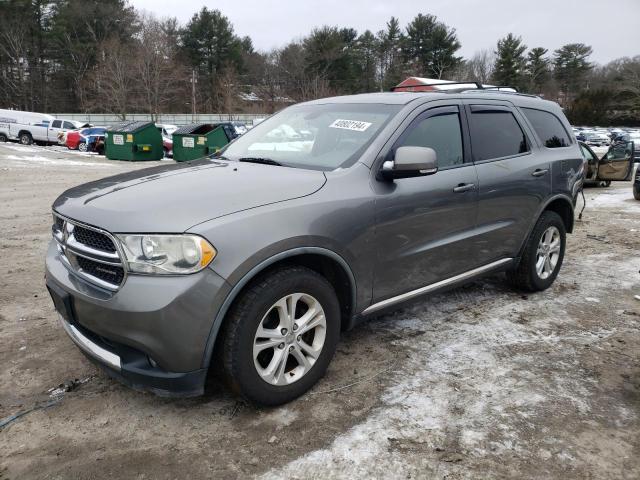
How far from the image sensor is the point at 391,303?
342cm

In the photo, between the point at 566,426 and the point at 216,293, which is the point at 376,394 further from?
the point at 216,293

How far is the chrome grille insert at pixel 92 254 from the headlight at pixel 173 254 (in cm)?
14

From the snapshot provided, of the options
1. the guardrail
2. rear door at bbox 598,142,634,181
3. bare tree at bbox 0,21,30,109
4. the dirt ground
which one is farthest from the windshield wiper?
bare tree at bbox 0,21,30,109

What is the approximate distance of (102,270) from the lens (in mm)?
2631

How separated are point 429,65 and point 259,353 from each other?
65604mm

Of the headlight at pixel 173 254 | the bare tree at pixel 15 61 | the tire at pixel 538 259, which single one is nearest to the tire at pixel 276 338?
the headlight at pixel 173 254

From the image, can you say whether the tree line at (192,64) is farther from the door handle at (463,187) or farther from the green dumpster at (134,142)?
the door handle at (463,187)

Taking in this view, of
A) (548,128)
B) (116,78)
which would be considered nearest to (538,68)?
(116,78)

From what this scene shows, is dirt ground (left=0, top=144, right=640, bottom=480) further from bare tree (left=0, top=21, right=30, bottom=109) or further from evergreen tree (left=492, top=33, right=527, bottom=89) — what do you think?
evergreen tree (left=492, top=33, right=527, bottom=89)

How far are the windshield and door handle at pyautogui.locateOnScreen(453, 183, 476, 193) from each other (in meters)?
0.72

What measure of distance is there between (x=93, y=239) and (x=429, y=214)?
6.82 feet

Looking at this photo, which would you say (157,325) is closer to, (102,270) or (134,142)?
(102,270)

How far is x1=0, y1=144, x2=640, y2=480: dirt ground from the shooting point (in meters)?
2.46

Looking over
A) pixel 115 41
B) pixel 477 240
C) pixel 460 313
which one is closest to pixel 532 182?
pixel 477 240
